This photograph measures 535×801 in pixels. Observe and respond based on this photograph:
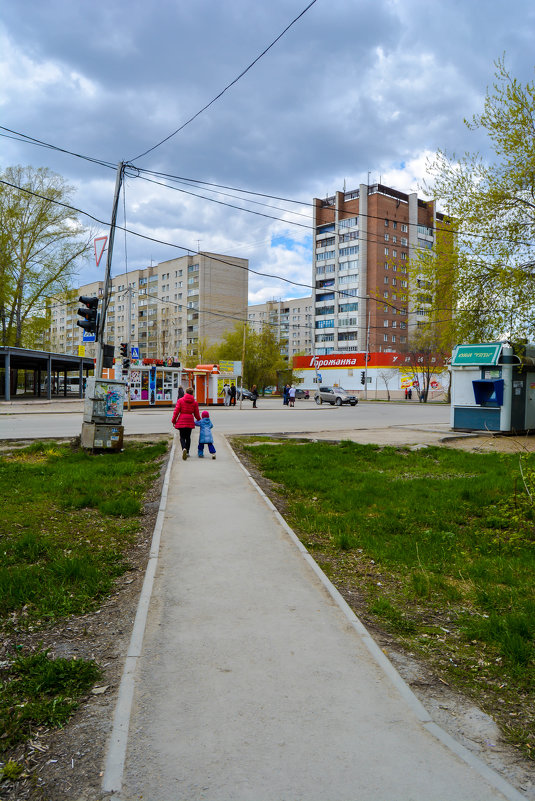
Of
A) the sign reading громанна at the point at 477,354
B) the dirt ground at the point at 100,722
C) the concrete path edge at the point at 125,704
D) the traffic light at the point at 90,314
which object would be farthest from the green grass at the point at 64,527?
the sign reading громанна at the point at 477,354

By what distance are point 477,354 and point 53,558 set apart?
16.5 meters

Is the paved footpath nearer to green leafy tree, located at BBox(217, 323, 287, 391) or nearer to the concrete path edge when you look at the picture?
the concrete path edge

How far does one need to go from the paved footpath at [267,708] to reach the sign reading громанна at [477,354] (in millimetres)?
15200

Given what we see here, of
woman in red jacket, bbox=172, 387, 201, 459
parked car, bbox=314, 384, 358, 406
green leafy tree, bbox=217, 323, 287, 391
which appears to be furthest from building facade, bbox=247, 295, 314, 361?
woman in red jacket, bbox=172, 387, 201, 459

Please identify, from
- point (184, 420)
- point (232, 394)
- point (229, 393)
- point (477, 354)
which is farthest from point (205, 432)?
point (232, 394)

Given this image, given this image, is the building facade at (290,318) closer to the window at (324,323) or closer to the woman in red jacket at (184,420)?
the window at (324,323)

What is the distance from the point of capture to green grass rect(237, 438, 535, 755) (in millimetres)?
3771

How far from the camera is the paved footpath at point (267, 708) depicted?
246cm

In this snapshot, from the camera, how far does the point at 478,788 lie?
8.09 feet

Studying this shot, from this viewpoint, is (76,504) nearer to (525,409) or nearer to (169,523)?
(169,523)

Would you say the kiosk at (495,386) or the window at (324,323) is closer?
the kiosk at (495,386)

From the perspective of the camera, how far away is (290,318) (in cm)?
14125

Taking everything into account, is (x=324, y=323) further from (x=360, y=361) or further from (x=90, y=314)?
(x=90, y=314)

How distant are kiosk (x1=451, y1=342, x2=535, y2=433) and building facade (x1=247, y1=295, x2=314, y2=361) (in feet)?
361
